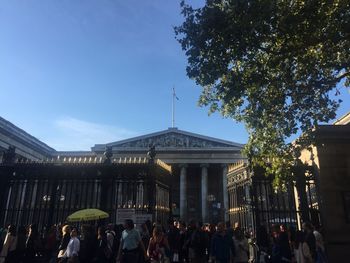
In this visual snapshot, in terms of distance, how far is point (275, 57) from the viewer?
→ 38.1 feet

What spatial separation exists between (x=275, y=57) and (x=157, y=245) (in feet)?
23.1

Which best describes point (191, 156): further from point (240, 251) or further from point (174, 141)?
point (240, 251)

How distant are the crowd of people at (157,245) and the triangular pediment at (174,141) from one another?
4625 cm

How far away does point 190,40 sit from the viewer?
35.8 ft

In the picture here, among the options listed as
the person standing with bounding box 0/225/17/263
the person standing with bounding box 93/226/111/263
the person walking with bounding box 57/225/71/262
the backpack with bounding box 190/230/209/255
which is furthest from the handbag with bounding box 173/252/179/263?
the person standing with bounding box 0/225/17/263

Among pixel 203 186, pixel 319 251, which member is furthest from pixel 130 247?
pixel 203 186

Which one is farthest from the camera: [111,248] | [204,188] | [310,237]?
[204,188]

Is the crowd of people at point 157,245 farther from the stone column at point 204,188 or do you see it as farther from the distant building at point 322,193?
the stone column at point 204,188

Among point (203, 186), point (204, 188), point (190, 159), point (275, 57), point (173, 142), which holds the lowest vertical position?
point (275, 57)

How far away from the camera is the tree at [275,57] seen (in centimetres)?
1038

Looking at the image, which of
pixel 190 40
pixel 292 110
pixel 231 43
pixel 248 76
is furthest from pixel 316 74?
pixel 190 40

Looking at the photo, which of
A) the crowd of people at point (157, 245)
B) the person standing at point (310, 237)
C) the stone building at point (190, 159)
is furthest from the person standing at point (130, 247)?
the stone building at point (190, 159)

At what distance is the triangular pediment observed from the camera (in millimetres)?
58500

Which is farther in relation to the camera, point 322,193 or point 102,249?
point 322,193
